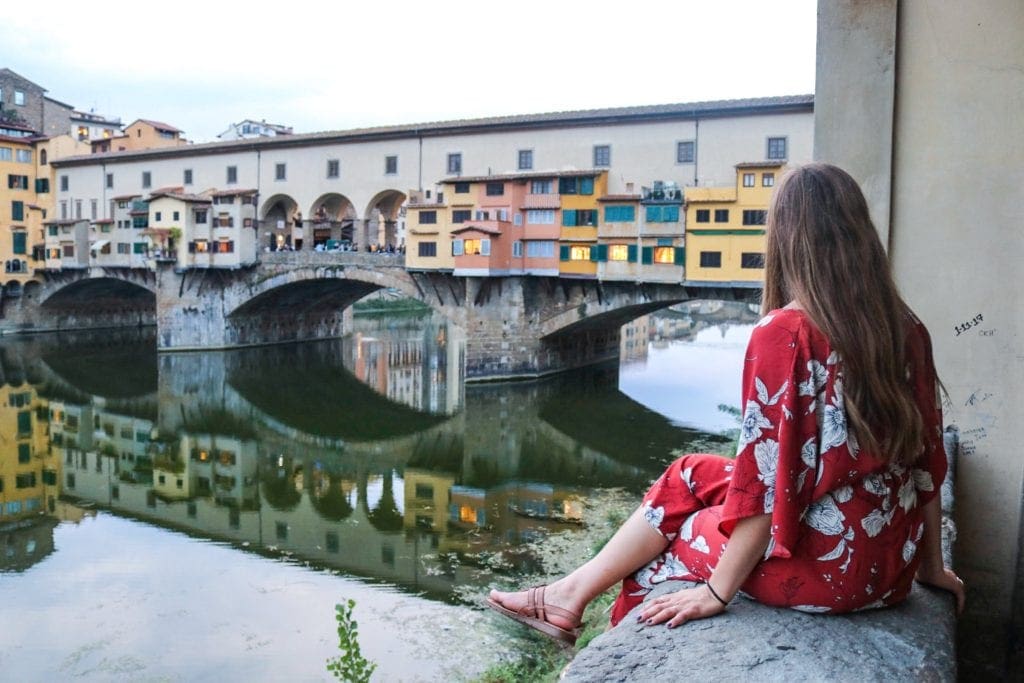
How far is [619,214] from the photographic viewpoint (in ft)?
73.4

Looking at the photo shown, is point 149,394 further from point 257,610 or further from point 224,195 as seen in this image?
point 257,610

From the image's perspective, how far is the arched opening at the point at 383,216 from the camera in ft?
90.4

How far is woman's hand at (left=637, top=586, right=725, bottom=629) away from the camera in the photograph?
1.76 m

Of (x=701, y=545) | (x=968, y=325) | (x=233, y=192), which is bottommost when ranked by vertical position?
(x=701, y=545)

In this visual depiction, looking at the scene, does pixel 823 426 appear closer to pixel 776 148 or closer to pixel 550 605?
pixel 550 605

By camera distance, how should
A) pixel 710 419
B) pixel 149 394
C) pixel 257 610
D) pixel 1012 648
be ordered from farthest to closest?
pixel 149 394
pixel 710 419
pixel 257 610
pixel 1012 648

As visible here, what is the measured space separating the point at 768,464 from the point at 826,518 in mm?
152

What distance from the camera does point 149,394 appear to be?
22.3 m

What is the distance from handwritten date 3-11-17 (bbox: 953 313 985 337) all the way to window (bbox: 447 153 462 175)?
74.9 feet

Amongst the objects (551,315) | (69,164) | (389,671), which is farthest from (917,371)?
(69,164)

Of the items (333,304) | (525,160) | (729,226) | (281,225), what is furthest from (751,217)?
(333,304)

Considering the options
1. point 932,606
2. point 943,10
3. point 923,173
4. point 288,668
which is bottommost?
point 288,668

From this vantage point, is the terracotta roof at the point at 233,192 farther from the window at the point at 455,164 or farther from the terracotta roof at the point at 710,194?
the terracotta roof at the point at 710,194

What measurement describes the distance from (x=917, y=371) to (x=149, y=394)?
2279cm
